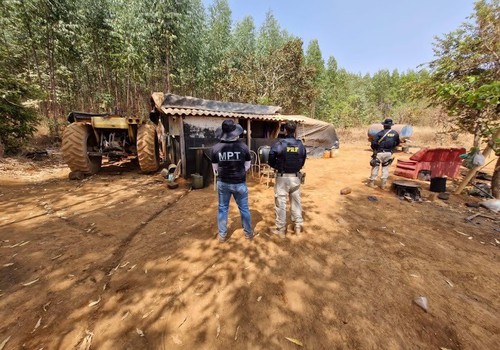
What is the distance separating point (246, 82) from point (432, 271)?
2124cm

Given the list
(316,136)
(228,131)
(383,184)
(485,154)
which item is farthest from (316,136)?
(228,131)

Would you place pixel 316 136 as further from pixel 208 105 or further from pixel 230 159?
pixel 230 159

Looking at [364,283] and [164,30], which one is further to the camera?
[164,30]

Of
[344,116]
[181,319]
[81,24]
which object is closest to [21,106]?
[81,24]

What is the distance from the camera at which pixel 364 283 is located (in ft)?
9.43

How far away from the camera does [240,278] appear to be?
2.93m

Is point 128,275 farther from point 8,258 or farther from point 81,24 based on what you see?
point 81,24

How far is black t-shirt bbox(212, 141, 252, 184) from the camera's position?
11.6 ft

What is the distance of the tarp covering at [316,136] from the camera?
14828 mm

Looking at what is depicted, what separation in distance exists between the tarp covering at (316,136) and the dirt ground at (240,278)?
998 cm

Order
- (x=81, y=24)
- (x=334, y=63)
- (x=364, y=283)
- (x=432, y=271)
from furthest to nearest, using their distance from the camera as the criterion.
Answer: (x=334, y=63) → (x=81, y=24) → (x=432, y=271) → (x=364, y=283)

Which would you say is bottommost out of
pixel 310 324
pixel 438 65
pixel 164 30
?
pixel 310 324

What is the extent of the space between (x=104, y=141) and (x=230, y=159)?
663 centimetres

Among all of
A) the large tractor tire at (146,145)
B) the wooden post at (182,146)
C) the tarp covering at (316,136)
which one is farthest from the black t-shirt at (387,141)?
A: the tarp covering at (316,136)
